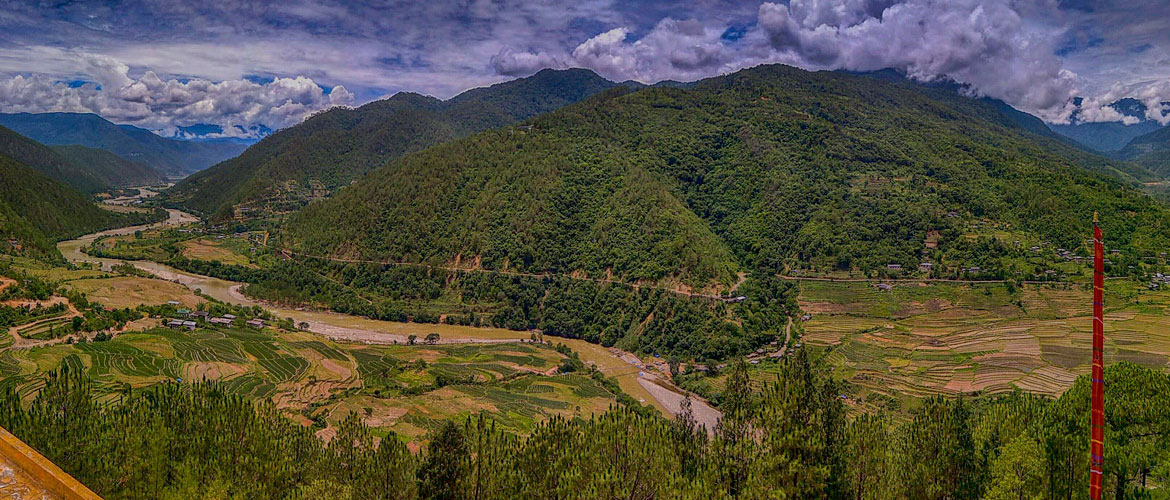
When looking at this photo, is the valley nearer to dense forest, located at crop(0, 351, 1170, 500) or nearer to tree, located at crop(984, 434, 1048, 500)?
dense forest, located at crop(0, 351, 1170, 500)

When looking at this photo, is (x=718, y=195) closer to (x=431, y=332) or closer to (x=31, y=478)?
(x=431, y=332)

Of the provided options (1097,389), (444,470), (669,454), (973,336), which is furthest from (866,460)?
(973,336)

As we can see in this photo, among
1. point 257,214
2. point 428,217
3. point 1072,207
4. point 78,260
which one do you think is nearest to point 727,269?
point 1072,207

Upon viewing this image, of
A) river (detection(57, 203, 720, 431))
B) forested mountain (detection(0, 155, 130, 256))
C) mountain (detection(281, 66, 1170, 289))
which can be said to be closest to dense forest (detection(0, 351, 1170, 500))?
river (detection(57, 203, 720, 431))

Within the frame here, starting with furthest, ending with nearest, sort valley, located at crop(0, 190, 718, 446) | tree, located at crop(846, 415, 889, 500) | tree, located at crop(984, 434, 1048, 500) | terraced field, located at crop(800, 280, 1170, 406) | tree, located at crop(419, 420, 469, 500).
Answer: valley, located at crop(0, 190, 718, 446), terraced field, located at crop(800, 280, 1170, 406), tree, located at crop(419, 420, 469, 500), tree, located at crop(846, 415, 889, 500), tree, located at crop(984, 434, 1048, 500)

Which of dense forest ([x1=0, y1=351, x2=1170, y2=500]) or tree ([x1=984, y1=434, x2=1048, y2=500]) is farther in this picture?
dense forest ([x1=0, y1=351, x2=1170, y2=500])

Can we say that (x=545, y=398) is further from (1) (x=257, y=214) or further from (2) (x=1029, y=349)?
(1) (x=257, y=214)

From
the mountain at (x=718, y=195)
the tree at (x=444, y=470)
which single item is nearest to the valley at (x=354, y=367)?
the mountain at (x=718, y=195)
